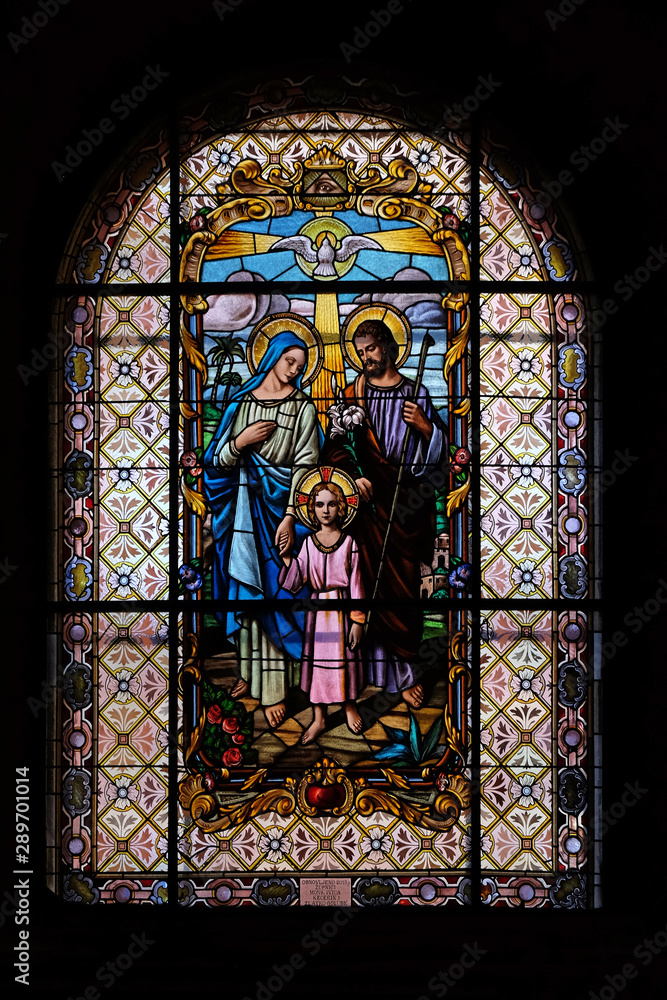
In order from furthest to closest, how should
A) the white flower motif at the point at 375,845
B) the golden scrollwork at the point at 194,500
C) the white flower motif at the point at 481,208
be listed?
the white flower motif at the point at 481,208, the golden scrollwork at the point at 194,500, the white flower motif at the point at 375,845

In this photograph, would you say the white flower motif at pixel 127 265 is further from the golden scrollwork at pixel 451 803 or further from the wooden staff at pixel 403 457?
the golden scrollwork at pixel 451 803

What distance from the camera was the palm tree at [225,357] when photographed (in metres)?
3.89

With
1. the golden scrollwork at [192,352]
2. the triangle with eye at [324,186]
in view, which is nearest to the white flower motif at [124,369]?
the golden scrollwork at [192,352]

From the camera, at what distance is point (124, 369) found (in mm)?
3898

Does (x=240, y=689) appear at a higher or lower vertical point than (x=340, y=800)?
higher

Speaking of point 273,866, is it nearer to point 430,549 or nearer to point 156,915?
point 156,915

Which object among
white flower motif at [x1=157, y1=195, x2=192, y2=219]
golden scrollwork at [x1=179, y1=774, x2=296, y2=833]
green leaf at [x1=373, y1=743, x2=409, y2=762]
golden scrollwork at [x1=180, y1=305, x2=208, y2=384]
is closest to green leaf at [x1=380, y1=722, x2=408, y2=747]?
green leaf at [x1=373, y1=743, x2=409, y2=762]

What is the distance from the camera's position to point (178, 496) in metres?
3.86

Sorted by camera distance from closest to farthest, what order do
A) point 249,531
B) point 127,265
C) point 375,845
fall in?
point 375,845 < point 249,531 < point 127,265

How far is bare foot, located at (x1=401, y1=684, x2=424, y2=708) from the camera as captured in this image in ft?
12.4

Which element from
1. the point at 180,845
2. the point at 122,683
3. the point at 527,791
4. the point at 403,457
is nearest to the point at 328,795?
the point at 180,845

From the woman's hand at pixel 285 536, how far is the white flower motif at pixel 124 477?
1.72 ft

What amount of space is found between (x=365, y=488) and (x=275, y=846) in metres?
1.24

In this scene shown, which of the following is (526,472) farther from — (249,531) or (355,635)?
(249,531)
